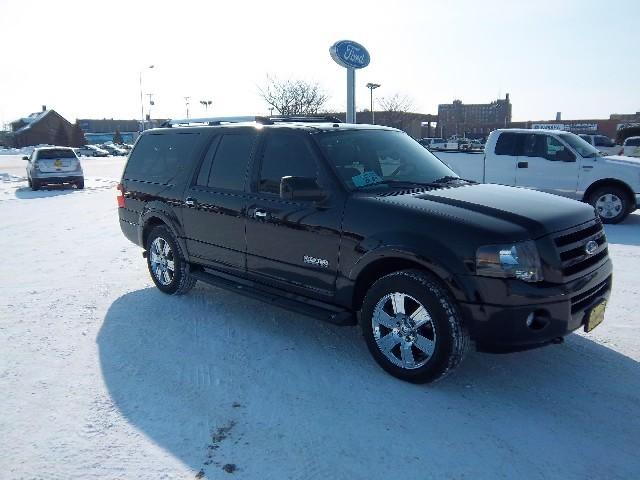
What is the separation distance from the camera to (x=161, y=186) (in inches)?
226

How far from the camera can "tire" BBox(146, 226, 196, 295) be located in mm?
5621

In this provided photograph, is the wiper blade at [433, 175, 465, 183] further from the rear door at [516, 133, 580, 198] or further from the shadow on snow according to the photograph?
the rear door at [516, 133, 580, 198]

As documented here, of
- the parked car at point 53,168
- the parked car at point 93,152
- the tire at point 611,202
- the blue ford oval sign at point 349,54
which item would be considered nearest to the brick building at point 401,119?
the parked car at point 93,152

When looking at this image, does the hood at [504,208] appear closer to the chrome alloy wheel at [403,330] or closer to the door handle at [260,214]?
the chrome alloy wheel at [403,330]

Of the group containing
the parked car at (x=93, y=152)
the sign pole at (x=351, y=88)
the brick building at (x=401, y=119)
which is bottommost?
the sign pole at (x=351, y=88)

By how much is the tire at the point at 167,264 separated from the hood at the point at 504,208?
8.82ft

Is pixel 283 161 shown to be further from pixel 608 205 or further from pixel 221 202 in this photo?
pixel 608 205

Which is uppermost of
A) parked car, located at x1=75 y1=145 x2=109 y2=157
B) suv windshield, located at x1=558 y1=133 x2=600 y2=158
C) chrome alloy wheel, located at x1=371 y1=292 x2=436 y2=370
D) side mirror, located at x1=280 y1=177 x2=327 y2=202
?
parked car, located at x1=75 y1=145 x2=109 y2=157

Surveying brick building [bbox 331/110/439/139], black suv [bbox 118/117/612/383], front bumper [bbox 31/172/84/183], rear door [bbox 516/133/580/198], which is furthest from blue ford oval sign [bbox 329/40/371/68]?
brick building [bbox 331/110/439/139]

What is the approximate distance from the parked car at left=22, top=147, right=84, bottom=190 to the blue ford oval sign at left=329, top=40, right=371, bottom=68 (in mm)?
10581

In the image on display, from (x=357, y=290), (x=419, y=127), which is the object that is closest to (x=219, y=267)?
(x=357, y=290)

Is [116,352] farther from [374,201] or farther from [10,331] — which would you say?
[374,201]

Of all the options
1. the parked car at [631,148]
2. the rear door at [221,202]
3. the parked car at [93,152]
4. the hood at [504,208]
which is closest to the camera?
the hood at [504,208]

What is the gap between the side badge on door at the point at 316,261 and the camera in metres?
4.09
